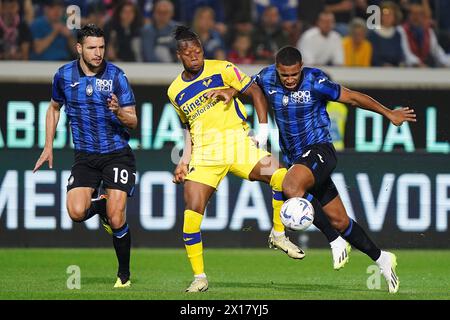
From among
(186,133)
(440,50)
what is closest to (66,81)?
(186,133)

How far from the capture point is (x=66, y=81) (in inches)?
434

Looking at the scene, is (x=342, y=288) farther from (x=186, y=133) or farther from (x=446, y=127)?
(x=446, y=127)

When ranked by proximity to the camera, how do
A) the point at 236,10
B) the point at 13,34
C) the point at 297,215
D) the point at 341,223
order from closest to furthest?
the point at 297,215 → the point at 341,223 → the point at 13,34 → the point at 236,10

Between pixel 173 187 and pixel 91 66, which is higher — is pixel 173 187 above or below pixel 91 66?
below

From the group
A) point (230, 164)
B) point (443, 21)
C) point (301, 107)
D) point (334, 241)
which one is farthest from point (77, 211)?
point (443, 21)

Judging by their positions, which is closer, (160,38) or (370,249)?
(370,249)

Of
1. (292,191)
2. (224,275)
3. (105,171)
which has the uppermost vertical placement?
(105,171)

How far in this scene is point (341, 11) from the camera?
17.6 m

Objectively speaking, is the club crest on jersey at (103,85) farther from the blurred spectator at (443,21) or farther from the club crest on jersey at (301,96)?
the blurred spectator at (443,21)

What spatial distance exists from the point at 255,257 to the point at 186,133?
13.7 feet

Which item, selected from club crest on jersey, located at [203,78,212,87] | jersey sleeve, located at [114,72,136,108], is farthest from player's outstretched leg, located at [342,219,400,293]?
jersey sleeve, located at [114,72,136,108]

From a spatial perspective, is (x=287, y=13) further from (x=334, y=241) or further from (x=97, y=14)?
(x=334, y=241)

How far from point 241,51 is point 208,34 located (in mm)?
567

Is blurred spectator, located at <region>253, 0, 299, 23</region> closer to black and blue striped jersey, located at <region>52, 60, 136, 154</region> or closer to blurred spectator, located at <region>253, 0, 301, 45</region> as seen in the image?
blurred spectator, located at <region>253, 0, 301, 45</region>
